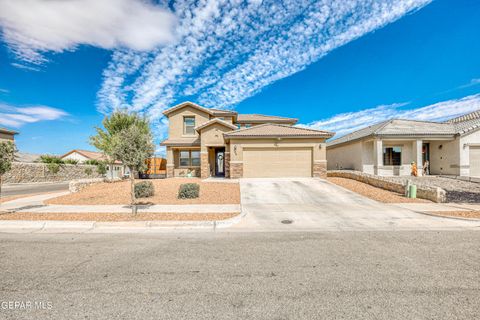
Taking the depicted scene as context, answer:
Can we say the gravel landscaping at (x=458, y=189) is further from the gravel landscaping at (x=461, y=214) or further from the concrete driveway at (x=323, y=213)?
the concrete driveway at (x=323, y=213)

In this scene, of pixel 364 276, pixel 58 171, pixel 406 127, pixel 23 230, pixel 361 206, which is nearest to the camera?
pixel 364 276

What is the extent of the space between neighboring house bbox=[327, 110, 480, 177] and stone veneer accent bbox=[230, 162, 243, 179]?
10963 millimetres

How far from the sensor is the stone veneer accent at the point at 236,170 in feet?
54.6

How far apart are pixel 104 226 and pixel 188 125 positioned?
1622 centimetres

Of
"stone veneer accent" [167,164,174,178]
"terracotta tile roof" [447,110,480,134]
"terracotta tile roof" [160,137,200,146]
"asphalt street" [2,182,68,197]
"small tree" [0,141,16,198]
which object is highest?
"terracotta tile roof" [447,110,480,134]

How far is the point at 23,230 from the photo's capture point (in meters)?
6.41

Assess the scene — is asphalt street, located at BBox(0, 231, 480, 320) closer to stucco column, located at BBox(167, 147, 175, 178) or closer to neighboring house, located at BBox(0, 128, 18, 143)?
stucco column, located at BBox(167, 147, 175, 178)

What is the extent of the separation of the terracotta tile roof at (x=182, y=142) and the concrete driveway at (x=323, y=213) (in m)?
9.35

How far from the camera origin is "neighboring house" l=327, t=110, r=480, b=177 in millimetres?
17000

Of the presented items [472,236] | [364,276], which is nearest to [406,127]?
[472,236]

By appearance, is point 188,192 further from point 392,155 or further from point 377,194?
point 392,155

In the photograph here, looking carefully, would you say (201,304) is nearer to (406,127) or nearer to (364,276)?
(364,276)

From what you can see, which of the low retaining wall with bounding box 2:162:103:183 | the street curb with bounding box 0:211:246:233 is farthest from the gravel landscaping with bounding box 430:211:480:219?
the low retaining wall with bounding box 2:162:103:183

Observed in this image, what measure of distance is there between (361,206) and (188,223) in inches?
300
